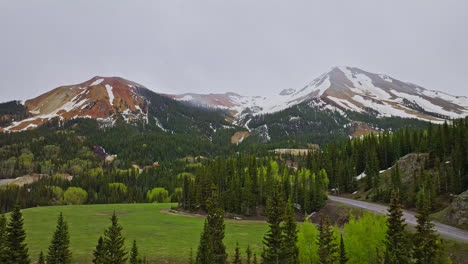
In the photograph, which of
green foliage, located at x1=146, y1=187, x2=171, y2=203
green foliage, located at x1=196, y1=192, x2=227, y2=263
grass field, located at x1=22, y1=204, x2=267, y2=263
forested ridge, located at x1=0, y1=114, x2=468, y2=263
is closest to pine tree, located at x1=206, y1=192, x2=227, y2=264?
green foliage, located at x1=196, y1=192, x2=227, y2=263

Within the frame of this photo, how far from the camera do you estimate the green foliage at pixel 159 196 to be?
580 feet

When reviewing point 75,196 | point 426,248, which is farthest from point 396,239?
point 75,196

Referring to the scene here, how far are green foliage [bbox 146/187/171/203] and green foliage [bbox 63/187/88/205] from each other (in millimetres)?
33469

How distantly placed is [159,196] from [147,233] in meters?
102

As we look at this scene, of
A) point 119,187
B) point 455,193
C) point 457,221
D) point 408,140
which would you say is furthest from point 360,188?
point 119,187

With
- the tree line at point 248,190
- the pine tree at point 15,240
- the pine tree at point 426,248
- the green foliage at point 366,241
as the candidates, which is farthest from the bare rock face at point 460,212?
the pine tree at point 15,240

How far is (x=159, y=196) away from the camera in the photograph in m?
178

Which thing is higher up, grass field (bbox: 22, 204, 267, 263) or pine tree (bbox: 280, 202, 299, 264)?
pine tree (bbox: 280, 202, 299, 264)

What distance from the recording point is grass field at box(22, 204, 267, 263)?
5947cm

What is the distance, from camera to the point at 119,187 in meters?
190

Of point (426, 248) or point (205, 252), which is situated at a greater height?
point (426, 248)

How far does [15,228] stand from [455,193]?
85.0m

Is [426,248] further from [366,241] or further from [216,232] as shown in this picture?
[216,232]

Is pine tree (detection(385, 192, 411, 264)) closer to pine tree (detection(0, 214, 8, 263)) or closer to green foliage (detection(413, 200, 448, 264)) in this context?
green foliage (detection(413, 200, 448, 264))
